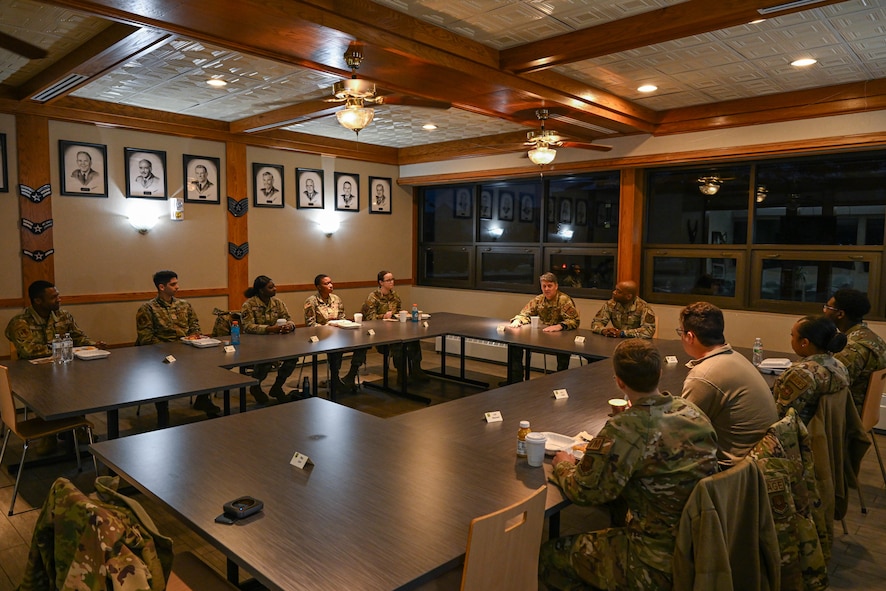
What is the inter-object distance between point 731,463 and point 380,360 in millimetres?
5837

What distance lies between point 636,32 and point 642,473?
2694mm

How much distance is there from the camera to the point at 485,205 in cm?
836

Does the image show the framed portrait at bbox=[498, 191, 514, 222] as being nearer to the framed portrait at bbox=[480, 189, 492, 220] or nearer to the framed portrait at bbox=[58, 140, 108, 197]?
the framed portrait at bbox=[480, 189, 492, 220]

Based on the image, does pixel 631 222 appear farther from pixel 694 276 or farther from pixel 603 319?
pixel 603 319

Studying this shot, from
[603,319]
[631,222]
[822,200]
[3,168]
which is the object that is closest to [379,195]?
[631,222]

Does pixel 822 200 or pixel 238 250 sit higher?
pixel 822 200

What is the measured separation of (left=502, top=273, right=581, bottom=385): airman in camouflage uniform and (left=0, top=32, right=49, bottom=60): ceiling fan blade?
166 inches

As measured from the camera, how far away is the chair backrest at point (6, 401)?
3.27m

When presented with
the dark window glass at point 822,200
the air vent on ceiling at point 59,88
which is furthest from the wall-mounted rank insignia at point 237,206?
the dark window glass at point 822,200

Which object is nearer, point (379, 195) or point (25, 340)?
point (25, 340)

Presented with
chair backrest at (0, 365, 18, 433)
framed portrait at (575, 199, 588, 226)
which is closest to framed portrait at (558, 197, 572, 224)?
framed portrait at (575, 199, 588, 226)

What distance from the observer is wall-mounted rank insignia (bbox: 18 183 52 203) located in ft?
17.7

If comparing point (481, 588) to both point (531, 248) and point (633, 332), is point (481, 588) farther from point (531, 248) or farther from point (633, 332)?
point (531, 248)

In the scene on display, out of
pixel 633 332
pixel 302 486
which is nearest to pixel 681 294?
pixel 633 332
